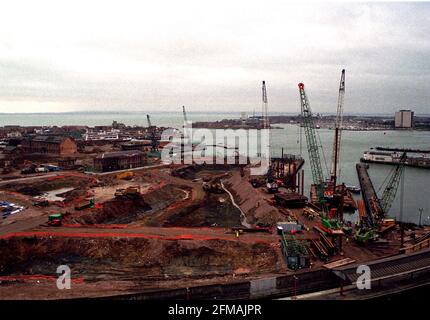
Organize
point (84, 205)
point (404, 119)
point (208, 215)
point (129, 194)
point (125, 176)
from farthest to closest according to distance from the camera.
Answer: point (404, 119) → point (125, 176) → point (129, 194) → point (208, 215) → point (84, 205)

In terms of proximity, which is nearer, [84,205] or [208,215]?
[84,205]

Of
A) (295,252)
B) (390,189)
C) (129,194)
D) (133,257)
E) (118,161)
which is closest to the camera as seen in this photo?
(295,252)

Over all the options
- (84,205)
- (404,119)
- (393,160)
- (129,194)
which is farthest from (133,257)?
(404,119)

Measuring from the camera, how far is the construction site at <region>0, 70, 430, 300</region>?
12.9 m

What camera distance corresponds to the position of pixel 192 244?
16.9 metres

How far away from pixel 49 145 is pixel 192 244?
115ft

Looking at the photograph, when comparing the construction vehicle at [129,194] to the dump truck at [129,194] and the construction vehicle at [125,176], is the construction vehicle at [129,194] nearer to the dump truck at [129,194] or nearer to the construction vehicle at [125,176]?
the dump truck at [129,194]

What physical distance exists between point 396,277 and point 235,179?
22929 millimetres

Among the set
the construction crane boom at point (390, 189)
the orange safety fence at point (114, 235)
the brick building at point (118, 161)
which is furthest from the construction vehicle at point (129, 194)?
the construction crane boom at point (390, 189)

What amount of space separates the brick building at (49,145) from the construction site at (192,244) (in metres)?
16.9

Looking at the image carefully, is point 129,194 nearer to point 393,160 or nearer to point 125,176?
point 125,176

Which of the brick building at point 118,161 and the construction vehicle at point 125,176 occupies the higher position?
the brick building at point 118,161

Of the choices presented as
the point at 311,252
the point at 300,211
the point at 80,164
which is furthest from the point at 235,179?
the point at 311,252

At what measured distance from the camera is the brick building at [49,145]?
4503 cm
